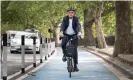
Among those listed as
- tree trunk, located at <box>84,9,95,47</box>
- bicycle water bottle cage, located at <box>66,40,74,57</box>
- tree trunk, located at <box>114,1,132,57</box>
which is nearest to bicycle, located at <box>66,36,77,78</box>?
bicycle water bottle cage, located at <box>66,40,74,57</box>

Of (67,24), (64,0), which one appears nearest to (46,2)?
(64,0)

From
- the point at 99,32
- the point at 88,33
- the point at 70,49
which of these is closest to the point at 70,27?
the point at 70,49

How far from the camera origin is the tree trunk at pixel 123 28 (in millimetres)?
19812

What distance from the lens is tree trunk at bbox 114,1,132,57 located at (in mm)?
19812

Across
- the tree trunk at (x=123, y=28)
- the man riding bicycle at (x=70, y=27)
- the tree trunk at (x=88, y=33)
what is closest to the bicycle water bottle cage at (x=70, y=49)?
the man riding bicycle at (x=70, y=27)

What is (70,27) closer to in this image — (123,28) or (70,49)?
(70,49)

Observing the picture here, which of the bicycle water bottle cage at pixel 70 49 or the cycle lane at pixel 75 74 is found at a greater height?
the bicycle water bottle cage at pixel 70 49

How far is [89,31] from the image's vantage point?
49.6 m

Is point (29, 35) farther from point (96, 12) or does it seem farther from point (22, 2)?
point (96, 12)

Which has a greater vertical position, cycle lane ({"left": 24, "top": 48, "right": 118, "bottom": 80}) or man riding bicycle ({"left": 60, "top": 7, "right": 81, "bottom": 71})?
man riding bicycle ({"left": 60, "top": 7, "right": 81, "bottom": 71})

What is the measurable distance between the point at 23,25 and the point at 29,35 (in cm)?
3092

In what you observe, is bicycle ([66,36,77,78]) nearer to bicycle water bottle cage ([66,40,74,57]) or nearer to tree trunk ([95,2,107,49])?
bicycle water bottle cage ([66,40,74,57])

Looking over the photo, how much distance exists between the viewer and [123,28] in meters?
19.8

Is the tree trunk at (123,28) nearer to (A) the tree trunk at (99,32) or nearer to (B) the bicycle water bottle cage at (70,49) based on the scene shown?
(B) the bicycle water bottle cage at (70,49)
